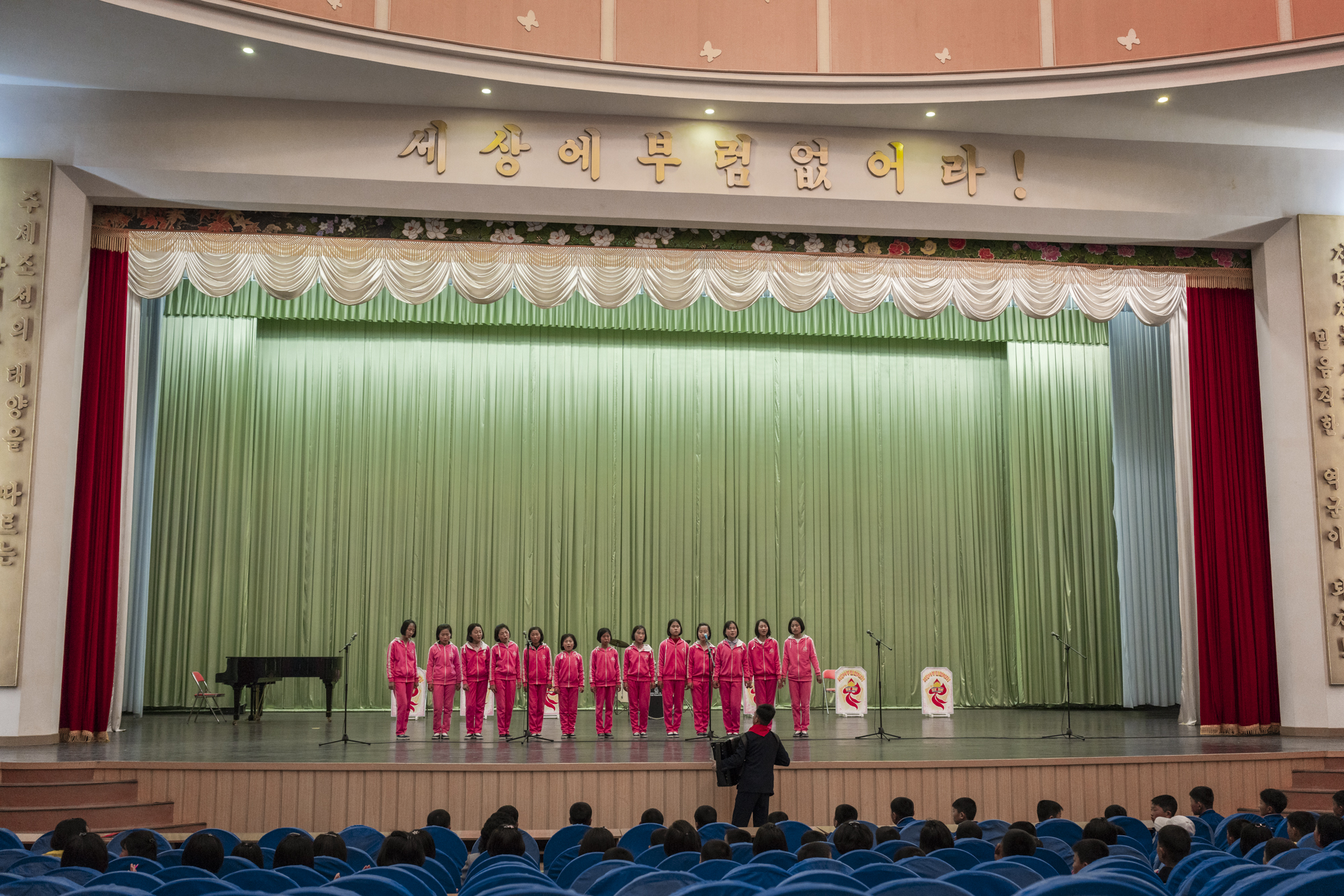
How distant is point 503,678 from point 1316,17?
28.5 feet

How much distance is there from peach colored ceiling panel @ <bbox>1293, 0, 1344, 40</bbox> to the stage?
18.4 feet

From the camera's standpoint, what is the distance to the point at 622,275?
10.0m

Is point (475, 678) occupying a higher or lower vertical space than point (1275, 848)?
higher

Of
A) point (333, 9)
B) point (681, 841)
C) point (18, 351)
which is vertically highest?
point (333, 9)

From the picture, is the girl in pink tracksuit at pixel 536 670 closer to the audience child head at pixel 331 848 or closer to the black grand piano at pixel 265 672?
the black grand piano at pixel 265 672

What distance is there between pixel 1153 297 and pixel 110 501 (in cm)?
974

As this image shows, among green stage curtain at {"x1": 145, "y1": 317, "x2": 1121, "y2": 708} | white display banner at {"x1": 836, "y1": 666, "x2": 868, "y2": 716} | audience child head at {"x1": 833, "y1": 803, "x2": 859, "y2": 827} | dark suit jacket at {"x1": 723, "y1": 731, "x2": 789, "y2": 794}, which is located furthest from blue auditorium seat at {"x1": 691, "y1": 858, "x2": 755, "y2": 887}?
green stage curtain at {"x1": 145, "y1": 317, "x2": 1121, "y2": 708}

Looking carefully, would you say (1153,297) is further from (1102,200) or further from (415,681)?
(415,681)

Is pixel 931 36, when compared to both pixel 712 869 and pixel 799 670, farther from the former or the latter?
pixel 712 869

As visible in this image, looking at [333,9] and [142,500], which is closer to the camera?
[333,9]

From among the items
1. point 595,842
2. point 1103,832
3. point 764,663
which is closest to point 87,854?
point 595,842

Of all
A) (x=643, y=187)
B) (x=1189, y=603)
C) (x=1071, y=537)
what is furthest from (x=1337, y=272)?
(x=643, y=187)

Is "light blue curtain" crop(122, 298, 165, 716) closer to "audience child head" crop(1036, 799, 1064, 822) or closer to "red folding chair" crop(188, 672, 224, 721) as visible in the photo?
"red folding chair" crop(188, 672, 224, 721)

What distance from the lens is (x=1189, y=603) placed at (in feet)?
35.0
